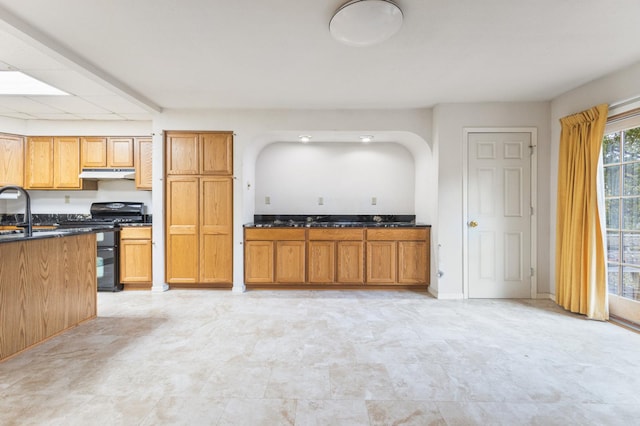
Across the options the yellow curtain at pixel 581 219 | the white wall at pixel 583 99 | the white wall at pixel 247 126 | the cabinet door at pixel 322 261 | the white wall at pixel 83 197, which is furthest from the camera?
the white wall at pixel 83 197

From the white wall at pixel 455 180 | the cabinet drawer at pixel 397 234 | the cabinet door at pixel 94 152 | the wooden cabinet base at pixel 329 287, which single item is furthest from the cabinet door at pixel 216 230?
the white wall at pixel 455 180

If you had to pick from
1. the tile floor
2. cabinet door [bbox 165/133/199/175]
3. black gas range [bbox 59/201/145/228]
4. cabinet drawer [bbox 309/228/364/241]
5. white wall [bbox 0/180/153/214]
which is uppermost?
cabinet door [bbox 165/133/199/175]

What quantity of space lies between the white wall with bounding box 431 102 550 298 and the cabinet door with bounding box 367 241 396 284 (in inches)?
23.1

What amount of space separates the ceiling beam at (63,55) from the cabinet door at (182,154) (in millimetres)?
569

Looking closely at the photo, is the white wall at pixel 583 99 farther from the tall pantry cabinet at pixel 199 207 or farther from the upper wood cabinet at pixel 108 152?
the upper wood cabinet at pixel 108 152

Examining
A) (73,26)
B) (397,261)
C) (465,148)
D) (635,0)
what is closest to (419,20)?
(635,0)

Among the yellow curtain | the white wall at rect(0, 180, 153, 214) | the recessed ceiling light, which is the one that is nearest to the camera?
the yellow curtain

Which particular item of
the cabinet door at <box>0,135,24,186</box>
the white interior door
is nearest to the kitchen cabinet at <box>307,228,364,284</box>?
the white interior door

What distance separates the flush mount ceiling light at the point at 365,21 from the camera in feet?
6.38

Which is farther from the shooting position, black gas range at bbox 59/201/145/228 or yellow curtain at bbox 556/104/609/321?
black gas range at bbox 59/201/145/228

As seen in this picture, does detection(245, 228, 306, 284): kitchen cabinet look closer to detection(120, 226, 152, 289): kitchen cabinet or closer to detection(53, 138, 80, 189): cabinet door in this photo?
detection(120, 226, 152, 289): kitchen cabinet

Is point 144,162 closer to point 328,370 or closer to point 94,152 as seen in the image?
point 94,152

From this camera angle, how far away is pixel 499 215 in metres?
3.91

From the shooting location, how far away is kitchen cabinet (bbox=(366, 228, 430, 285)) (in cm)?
421
